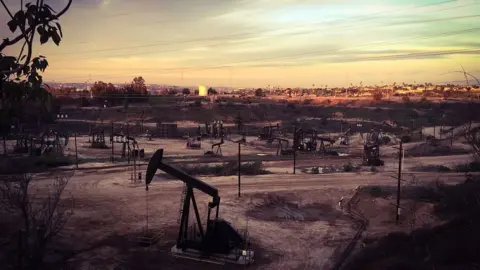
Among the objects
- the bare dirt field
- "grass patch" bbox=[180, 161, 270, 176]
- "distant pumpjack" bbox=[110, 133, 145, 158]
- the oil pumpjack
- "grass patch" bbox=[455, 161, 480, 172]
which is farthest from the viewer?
"grass patch" bbox=[455, 161, 480, 172]

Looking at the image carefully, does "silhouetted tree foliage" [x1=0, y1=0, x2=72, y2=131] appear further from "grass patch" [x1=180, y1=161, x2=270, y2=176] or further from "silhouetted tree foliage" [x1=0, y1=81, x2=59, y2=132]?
"grass patch" [x1=180, y1=161, x2=270, y2=176]

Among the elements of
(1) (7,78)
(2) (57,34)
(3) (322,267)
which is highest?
(2) (57,34)

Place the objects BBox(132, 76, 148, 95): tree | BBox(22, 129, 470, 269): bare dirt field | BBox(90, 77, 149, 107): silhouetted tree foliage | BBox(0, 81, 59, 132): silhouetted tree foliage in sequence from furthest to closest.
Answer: BBox(132, 76, 148, 95): tree → BBox(90, 77, 149, 107): silhouetted tree foliage → BBox(22, 129, 470, 269): bare dirt field → BBox(0, 81, 59, 132): silhouetted tree foliage

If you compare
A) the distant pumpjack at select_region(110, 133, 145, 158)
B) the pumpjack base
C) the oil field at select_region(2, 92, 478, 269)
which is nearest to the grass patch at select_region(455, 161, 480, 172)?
the oil field at select_region(2, 92, 478, 269)

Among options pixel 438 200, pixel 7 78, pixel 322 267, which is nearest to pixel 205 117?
pixel 438 200

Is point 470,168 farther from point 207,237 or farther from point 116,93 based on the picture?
point 116,93

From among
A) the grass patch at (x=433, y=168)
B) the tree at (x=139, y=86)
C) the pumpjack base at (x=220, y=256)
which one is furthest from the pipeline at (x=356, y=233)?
the tree at (x=139, y=86)

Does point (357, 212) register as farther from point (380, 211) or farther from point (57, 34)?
point (57, 34)
